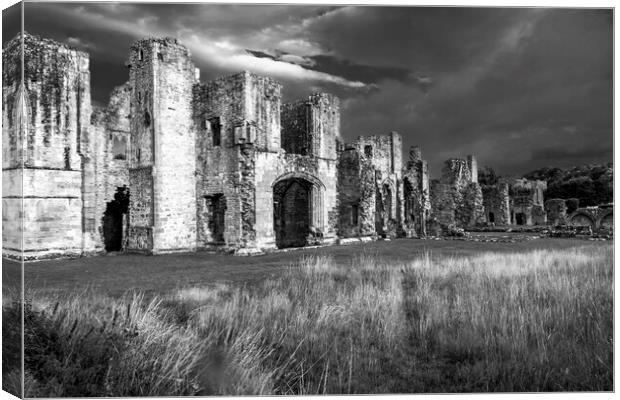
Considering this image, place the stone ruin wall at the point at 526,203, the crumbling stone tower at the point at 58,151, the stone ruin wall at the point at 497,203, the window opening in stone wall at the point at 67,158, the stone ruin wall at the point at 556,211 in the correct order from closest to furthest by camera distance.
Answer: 1. the crumbling stone tower at the point at 58,151
2. the window opening in stone wall at the point at 67,158
3. the stone ruin wall at the point at 556,211
4. the stone ruin wall at the point at 526,203
5. the stone ruin wall at the point at 497,203

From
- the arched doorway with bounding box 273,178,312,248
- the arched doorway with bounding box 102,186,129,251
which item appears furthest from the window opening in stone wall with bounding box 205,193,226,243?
the arched doorway with bounding box 102,186,129,251

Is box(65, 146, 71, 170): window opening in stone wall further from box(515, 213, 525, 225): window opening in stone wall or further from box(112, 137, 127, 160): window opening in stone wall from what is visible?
box(515, 213, 525, 225): window opening in stone wall

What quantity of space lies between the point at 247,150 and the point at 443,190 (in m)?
27.9

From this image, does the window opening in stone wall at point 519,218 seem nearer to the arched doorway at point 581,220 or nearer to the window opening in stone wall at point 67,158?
the arched doorway at point 581,220

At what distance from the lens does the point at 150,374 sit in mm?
5414

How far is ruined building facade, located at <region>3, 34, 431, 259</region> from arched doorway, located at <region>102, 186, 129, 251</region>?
47 mm

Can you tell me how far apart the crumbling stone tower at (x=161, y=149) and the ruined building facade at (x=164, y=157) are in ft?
0.14

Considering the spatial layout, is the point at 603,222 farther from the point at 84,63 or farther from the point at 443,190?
the point at 84,63

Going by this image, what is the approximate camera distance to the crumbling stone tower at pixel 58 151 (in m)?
17.6

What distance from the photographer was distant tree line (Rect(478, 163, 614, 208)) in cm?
997

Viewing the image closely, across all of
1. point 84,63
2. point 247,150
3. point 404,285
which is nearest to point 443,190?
point 247,150

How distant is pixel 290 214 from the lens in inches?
1046

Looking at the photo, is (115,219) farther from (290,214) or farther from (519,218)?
(519,218)

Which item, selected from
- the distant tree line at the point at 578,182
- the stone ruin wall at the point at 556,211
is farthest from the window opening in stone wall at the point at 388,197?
the stone ruin wall at the point at 556,211
